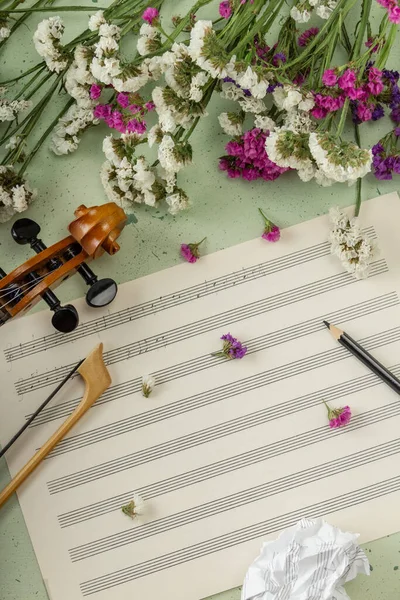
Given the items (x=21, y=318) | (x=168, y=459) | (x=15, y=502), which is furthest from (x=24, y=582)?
(x=21, y=318)

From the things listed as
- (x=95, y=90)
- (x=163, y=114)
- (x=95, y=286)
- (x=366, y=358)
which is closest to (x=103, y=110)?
(x=95, y=90)

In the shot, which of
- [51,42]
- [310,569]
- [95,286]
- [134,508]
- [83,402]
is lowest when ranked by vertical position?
[310,569]

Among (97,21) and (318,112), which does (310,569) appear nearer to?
(318,112)

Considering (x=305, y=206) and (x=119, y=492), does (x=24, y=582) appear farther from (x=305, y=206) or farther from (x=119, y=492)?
(x=305, y=206)

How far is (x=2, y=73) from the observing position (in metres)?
1.18

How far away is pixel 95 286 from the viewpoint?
1.07 meters

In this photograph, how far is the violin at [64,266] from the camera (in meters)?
1.04

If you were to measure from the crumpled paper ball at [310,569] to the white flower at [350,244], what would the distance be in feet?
1.17

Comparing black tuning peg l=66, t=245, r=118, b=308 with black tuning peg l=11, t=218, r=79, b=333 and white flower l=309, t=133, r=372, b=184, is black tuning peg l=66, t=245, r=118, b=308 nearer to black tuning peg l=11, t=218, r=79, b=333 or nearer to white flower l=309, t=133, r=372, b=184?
black tuning peg l=11, t=218, r=79, b=333

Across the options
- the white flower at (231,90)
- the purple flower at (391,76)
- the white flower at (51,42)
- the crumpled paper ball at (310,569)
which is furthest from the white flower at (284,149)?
the crumpled paper ball at (310,569)

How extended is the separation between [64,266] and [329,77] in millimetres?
407

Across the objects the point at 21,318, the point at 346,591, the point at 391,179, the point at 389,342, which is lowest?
the point at 346,591

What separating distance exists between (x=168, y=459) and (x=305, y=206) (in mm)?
406

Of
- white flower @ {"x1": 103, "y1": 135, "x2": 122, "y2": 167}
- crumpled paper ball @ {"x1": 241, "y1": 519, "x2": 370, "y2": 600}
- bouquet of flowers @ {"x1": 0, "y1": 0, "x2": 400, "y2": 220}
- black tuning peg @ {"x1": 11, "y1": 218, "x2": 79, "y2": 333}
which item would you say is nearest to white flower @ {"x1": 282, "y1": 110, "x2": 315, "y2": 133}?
bouquet of flowers @ {"x1": 0, "y1": 0, "x2": 400, "y2": 220}
